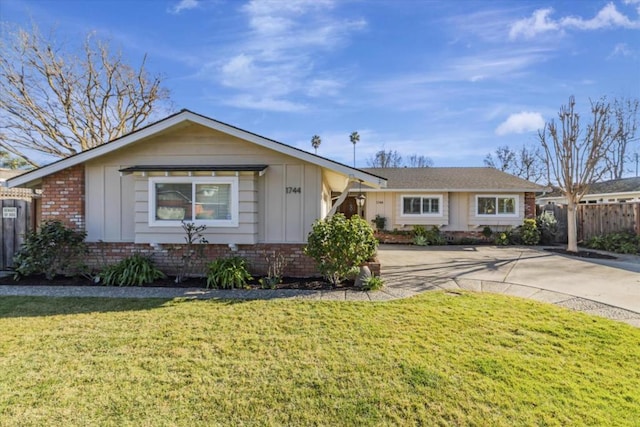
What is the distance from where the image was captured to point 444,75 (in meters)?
11.1

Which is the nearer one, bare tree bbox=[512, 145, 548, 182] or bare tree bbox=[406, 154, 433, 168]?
bare tree bbox=[512, 145, 548, 182]

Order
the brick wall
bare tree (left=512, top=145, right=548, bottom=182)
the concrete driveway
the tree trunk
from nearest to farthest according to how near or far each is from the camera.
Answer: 1. the concrete driveway
2. the brick wall
3. the tree trunk
4. bare tree (left=512, top=145, right=548, bottom=182)

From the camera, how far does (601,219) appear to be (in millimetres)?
13797

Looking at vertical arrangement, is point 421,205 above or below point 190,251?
above

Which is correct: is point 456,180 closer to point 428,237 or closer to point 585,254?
point 428,237

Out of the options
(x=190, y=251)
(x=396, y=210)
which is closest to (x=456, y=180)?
(x=396, y=210)

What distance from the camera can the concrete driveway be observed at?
6.52 meters

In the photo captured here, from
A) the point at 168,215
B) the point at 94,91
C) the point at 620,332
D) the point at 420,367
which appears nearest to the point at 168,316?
the point at 168,215

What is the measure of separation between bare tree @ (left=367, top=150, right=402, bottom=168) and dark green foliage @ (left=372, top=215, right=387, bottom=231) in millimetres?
27463

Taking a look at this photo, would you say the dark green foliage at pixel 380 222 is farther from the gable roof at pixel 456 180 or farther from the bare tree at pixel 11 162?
the bare tree at pixel 11 162

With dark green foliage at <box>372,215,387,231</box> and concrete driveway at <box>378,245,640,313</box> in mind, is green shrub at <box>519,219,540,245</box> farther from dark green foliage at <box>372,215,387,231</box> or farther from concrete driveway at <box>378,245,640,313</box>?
dark green foliage at <box>372,215,387,231</box>

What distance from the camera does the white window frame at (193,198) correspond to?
7359 mm

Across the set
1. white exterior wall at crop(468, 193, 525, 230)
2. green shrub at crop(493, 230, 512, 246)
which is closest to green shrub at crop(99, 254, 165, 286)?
white exterior wall at crop(468, 193, 525, 230)

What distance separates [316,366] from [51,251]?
7202 millimetres
